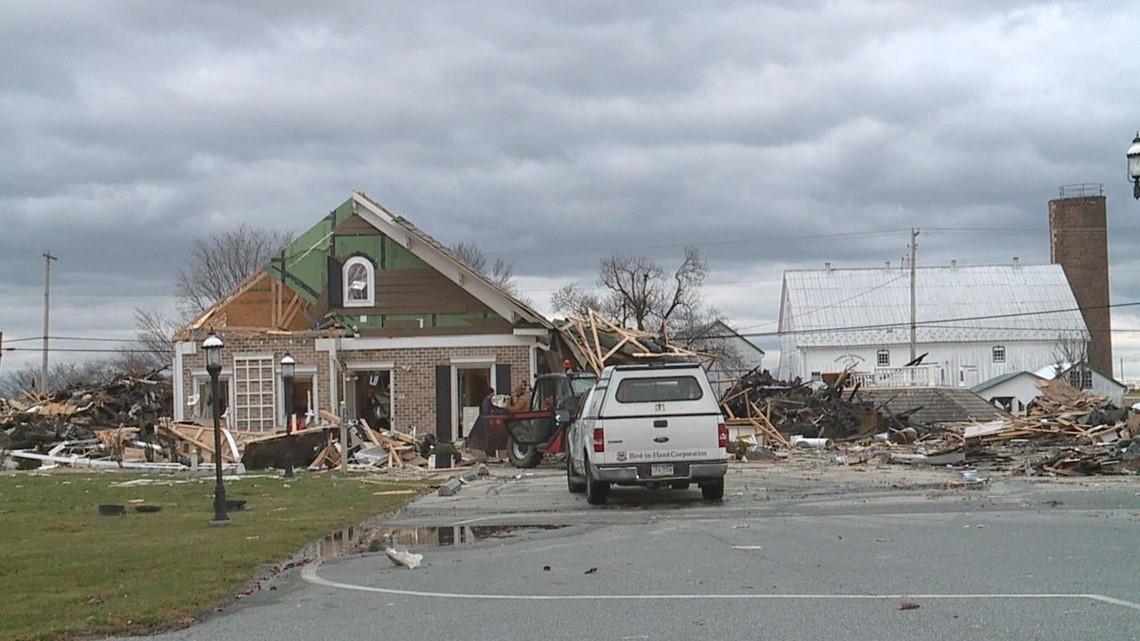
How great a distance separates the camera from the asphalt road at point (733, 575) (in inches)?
334

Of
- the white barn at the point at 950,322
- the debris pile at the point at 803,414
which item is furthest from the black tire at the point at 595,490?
the white barn at the point at 950,322

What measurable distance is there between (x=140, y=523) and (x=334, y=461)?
43.5ft

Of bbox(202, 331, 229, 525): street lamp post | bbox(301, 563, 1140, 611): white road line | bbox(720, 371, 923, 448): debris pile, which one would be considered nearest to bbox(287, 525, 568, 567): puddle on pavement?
bbox(202, 331, 229, 525): street lamp post

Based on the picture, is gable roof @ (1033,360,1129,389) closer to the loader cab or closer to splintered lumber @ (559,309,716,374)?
splintered lumber @ (559,309,716,374)

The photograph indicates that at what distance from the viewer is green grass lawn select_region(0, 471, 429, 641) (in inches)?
385

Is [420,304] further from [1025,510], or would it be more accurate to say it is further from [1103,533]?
[1103,533]

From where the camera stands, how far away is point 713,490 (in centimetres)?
1888

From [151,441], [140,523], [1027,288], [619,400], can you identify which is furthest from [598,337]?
[1027,288]

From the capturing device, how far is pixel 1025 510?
1609 cm

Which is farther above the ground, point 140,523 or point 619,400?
point 619,400

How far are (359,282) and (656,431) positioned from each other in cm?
2068

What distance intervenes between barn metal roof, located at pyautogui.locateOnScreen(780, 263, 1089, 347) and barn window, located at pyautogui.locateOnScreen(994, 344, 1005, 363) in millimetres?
728

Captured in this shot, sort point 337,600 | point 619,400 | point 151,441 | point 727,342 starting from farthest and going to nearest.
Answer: point 727,342 < point 151,441 < point 619,400 < point 337,600

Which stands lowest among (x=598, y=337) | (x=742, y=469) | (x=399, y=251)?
(x=742, y=469)
